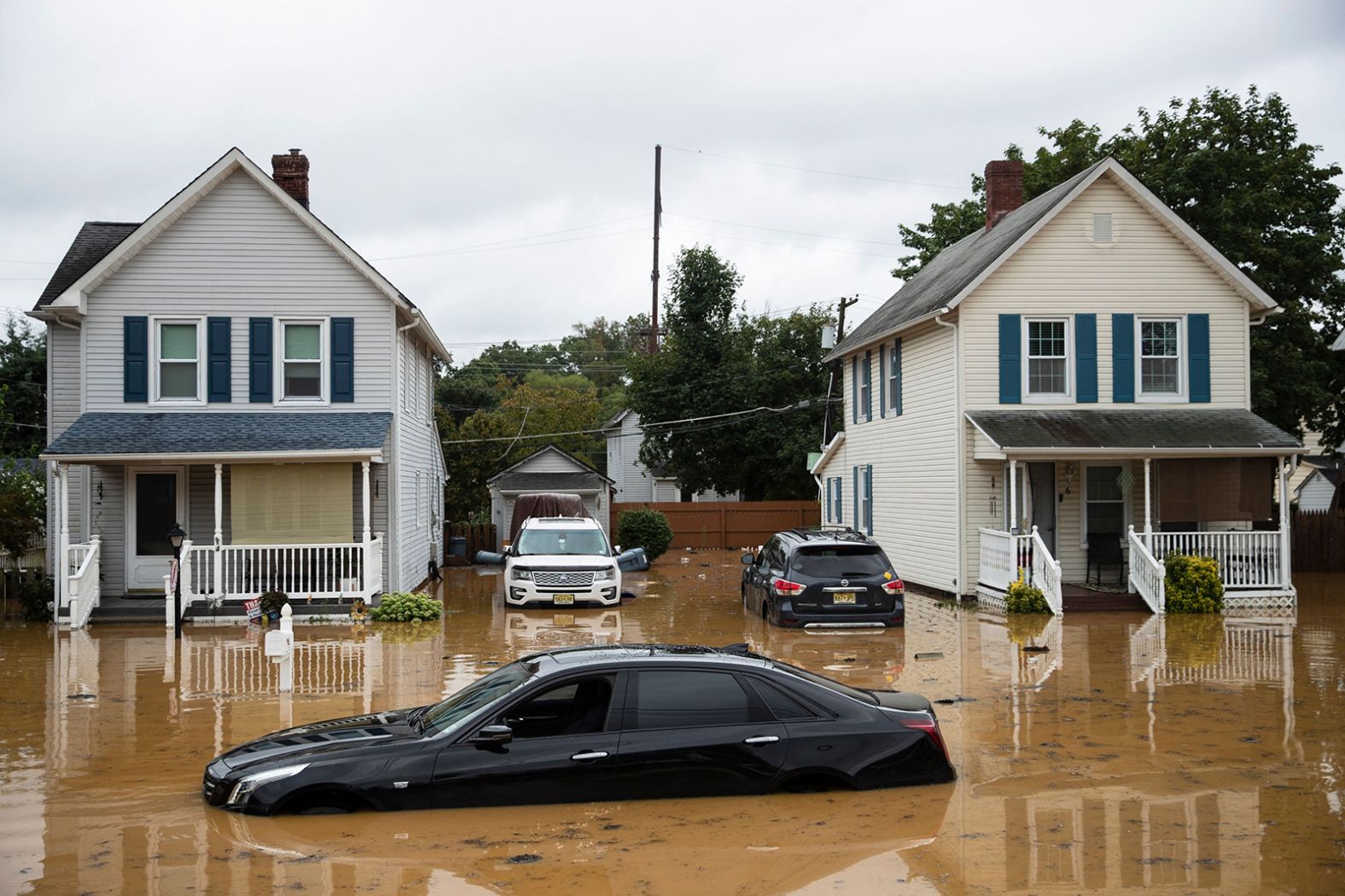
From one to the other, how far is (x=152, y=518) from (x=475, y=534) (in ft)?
52.5

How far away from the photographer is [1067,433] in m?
22.5

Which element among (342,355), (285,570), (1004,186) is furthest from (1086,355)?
(285,570)

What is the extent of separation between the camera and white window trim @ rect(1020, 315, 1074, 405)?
77.7ft

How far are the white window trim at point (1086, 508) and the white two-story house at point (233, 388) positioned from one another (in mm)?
13390

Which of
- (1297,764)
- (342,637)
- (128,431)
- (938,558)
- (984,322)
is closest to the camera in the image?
(1297,764)

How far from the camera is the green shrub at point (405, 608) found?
2142cm

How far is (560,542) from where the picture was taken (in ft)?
79.7

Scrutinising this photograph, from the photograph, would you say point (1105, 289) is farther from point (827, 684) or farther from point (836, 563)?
point (827, 684)

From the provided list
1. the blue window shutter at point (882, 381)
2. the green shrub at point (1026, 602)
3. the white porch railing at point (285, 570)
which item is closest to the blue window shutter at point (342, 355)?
the white porch railing at point (285, 570)

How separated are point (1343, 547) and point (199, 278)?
91.4 feet

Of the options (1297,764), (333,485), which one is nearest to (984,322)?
(333,485)

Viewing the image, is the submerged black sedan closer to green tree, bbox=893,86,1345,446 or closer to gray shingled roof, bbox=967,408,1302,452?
gray shingled roof, bbox=967,408,1302,452

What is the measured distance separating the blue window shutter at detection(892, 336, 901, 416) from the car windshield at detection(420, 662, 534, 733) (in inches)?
758

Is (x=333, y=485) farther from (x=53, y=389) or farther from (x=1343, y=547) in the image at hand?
(x=1343, y=547)
